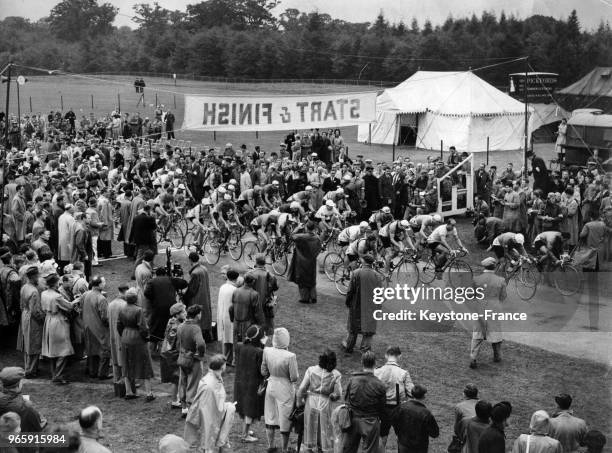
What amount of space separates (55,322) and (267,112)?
766 centimetres

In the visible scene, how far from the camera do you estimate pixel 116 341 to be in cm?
1136

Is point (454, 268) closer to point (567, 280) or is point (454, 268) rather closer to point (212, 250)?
point (567, 280)

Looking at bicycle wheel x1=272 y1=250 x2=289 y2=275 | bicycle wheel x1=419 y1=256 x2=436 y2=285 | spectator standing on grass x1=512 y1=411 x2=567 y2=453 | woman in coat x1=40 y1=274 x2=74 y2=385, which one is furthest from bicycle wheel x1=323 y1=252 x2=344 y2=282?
spectator standing on grass x1=512 y1=411 x2=567 y2=453

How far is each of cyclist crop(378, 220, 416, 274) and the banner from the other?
318cm

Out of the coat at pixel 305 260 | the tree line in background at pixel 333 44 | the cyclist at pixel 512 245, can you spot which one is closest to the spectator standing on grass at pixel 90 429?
the coat at pixel 305 260

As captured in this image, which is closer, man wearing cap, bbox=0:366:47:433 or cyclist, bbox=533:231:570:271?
man wearing cap, bbox=0:366:47:433

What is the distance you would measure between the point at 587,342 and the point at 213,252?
321 inches

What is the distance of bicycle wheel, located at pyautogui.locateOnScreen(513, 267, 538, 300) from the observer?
52.1 feet

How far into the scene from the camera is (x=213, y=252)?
18.1m

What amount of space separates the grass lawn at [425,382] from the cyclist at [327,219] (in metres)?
2.59

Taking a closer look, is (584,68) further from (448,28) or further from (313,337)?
(313,337)

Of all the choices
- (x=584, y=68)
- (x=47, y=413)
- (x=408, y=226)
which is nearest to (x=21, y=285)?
(x=47, y=413)

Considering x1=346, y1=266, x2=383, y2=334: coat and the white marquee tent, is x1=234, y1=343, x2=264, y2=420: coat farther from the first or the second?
the white marquee tent

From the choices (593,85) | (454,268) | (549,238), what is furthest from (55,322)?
(593,85)
